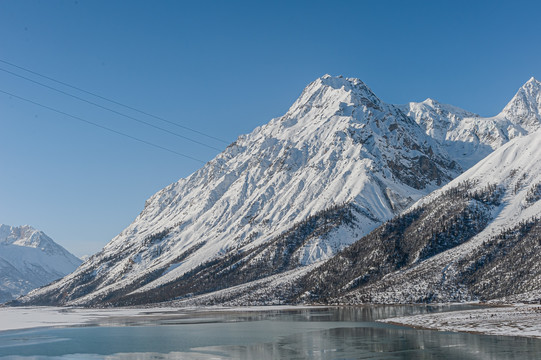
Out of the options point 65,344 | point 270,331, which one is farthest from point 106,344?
point 270,331

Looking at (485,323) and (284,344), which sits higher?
(485,323)

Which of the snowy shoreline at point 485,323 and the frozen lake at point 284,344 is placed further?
the snowy shoreline at point 485,323

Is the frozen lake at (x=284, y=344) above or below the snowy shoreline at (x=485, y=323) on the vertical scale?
below

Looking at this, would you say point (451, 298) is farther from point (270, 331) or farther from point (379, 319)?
point (270, 331)

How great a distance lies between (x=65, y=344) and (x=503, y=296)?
137046mm

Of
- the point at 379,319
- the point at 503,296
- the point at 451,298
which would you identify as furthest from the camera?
the point at 451,298

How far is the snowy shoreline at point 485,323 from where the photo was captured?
290 ft

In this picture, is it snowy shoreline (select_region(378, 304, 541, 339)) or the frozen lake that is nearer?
the frozen lake

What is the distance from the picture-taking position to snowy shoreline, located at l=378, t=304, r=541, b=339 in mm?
88312

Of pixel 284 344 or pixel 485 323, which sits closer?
pixel 284 344

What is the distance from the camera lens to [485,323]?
101 meters

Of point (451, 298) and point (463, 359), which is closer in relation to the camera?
point (463, 359)

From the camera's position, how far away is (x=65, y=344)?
102m

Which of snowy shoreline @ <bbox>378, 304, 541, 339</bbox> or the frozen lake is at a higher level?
snowy shoreline @ <bbox>378, 304, 541, 339</bbox>
